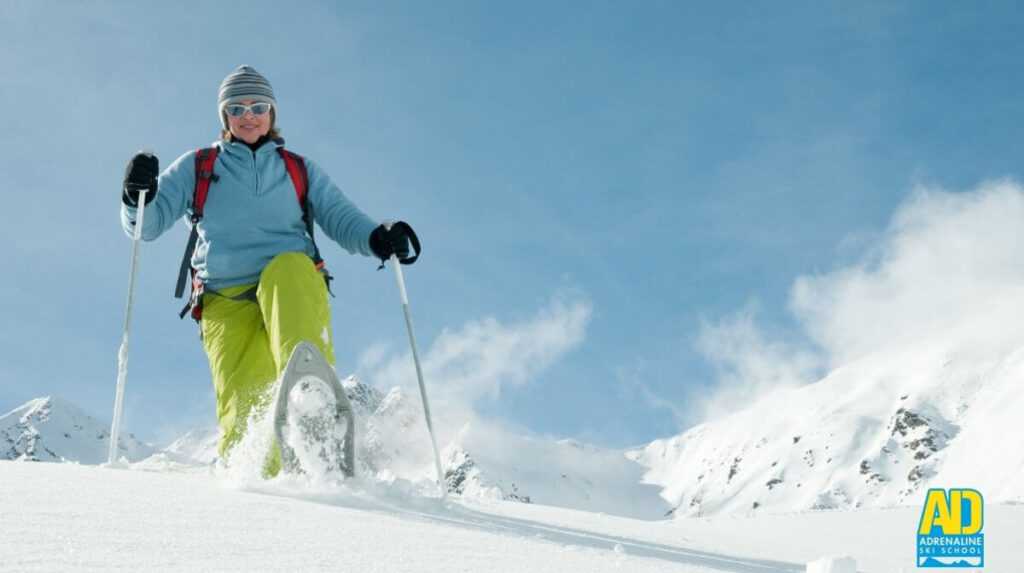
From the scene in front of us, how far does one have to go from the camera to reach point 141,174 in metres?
5.77

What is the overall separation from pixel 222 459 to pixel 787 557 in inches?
125

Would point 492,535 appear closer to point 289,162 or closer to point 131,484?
point 131,484

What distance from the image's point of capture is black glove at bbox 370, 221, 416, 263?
6.12 metres

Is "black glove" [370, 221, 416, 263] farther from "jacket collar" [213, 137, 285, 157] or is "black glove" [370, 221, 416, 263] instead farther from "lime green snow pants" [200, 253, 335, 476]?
"jacket collar" [213, 137, 285, 157]

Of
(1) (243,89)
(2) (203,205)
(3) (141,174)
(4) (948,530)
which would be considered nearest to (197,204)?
(2) (203,205)

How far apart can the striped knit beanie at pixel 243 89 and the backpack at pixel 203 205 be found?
13.2 inches

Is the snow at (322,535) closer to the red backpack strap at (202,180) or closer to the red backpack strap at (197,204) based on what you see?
the red backpack strap at (197,204)

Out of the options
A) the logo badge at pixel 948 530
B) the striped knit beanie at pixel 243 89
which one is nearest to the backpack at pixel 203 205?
the striped knit beanie at pixel 243 89

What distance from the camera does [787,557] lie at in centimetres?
527

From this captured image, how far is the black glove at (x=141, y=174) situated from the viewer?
576cm

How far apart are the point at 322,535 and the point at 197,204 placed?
3278 mm

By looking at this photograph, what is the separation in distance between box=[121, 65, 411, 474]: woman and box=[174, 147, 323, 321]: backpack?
0.05 ft

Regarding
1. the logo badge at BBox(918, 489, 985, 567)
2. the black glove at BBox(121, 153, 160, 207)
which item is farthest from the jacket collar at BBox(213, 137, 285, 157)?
the logo badge at BBox(918, 489, 985, 567)

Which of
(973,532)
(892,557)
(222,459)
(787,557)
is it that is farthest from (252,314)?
(973,532)
